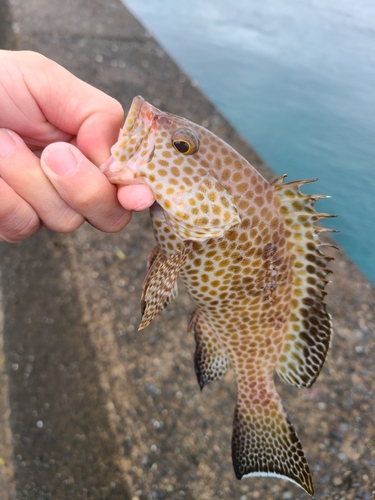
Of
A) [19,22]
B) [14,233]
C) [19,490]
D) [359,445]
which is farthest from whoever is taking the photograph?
[19,22]

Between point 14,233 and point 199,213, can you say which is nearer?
point 199,213

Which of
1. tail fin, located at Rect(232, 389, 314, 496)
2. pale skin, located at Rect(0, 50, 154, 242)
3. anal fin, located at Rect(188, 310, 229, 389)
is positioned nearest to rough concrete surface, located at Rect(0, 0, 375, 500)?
tail fin, located at Rect(232, 389, 314, 496)

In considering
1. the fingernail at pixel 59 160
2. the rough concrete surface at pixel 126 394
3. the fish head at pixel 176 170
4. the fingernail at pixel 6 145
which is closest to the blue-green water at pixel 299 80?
the rough concrete surface at pixel 126 394

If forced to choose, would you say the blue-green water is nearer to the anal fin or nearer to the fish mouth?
the anal fin

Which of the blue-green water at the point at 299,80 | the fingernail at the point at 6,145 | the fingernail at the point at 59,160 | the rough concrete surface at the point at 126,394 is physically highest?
the fingernail at the point at 59,160

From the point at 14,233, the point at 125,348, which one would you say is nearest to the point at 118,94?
the point at 125,348

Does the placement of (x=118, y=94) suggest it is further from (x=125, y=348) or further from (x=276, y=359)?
(x=276, y=359)

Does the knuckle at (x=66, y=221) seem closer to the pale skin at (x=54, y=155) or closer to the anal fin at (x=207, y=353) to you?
the pale skin at (x=54, y=155)
